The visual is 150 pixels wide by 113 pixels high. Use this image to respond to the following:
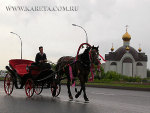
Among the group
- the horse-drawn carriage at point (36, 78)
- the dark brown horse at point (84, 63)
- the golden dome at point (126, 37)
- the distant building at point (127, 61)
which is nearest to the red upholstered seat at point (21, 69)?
the horse-drawn carriage at point (36, 78)

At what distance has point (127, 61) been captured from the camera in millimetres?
81188

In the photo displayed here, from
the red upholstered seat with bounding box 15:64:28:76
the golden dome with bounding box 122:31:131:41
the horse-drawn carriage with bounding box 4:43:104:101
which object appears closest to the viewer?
the horse-drawn carriage with bounding box 4:43:104:101

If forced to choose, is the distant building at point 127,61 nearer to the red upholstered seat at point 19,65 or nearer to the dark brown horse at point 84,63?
the red upholstered seat at point 19,65

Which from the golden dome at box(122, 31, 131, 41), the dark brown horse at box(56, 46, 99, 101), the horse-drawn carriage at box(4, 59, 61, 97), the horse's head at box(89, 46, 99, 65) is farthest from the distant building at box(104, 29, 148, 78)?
the horse's head at box(89, 46, 99, 65)

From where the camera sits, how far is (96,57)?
38.2ft

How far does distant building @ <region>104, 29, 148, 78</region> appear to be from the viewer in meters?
81.2

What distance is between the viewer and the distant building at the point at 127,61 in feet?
267

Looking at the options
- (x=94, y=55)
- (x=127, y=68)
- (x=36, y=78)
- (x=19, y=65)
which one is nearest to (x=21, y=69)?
(x=19, y=65)

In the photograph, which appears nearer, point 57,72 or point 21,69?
point 57,72

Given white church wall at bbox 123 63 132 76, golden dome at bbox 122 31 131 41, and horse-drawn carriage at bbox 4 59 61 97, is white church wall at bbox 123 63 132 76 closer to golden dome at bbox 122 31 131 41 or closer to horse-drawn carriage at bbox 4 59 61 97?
golden dome at bbox 122 31 131 41

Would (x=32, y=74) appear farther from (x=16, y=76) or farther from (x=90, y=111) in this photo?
(x=90, y=111)

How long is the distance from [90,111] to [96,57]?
8.39ft

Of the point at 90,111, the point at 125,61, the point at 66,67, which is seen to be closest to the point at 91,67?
the point at 66,67

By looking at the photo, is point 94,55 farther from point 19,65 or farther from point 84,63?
point 19,65
